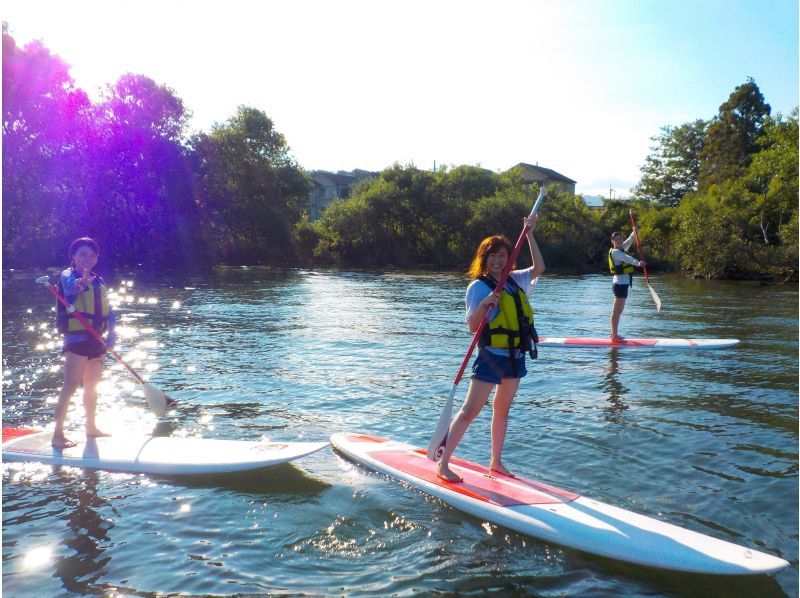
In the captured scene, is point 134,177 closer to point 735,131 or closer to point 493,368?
point 493,368

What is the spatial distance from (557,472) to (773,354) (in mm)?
6910

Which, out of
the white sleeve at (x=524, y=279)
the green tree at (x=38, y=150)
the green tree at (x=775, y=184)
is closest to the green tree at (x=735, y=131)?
the green tree at (x=775, y=184)

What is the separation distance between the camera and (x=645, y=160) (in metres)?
57.1

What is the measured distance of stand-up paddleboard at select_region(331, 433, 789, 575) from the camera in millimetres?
3627

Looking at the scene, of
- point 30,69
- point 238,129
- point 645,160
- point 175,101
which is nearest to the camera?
point 30,69

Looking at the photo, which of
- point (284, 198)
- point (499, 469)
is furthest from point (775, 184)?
point (499, 469)

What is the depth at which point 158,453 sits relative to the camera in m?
5.39

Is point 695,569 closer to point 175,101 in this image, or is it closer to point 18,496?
point 18,496

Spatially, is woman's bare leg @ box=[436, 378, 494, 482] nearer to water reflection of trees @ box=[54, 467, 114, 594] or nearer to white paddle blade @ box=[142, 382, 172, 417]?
water reflection of trees @ box=[54, 467, 114, 594]

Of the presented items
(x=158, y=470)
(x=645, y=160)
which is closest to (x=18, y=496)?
(x=158, y=470)

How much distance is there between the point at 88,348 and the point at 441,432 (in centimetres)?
298

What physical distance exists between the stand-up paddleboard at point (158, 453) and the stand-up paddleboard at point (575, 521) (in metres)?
0.81

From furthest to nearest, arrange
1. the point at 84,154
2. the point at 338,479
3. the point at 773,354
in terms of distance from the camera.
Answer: the point at 84,154, the point at 773,354, the point at 338,479

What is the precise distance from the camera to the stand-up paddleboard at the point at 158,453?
512cm
